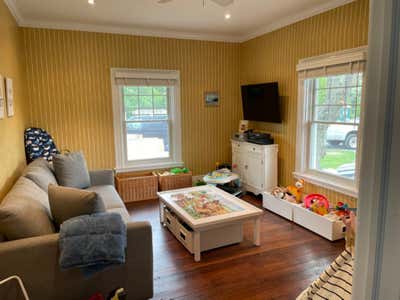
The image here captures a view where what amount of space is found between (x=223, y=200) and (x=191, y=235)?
645 mm

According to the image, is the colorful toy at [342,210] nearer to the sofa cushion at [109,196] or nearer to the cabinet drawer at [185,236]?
the cabinet drawer at [185,236]

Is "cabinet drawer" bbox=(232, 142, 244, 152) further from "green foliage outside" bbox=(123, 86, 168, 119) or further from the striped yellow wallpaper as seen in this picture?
"green foliage outside" bbox=(123, 86, 168, 119)

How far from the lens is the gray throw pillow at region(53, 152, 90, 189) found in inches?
132

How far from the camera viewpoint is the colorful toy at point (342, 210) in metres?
3.32

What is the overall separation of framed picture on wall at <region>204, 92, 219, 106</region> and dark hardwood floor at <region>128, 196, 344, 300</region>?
2.55m

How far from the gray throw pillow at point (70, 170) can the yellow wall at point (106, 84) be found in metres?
1.11

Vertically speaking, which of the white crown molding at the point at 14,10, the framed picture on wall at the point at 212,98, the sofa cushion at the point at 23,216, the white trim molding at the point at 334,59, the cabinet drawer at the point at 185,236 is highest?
the white crown molding at the point at 14,10

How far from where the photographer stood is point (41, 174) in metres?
2.94

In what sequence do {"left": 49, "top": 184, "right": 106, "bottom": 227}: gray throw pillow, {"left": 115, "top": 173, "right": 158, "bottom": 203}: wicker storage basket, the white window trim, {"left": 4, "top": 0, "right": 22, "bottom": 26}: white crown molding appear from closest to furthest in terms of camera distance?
{"left": 49, "top": 184, "right": 106, "bottom": 227}: gray throw pillow < {"left": 4, "top": 0, "right": 22, "bottom": 26}: white crown molding < {"left": 115, "top": 173, "right": 158, "bottom": 203}: wicker storage basket < the white window trim

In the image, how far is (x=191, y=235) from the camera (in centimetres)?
293

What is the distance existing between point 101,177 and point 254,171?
7.54ft

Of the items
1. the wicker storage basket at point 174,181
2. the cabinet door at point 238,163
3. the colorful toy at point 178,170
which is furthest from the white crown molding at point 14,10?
the cabinet door at point 238,163

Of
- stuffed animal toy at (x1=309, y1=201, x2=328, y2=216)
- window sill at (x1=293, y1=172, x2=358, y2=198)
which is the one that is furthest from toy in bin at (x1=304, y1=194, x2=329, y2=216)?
window sill at (x1=293, y1=172, x2=358, y2=198)

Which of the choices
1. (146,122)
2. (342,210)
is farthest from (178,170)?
(342,210)
